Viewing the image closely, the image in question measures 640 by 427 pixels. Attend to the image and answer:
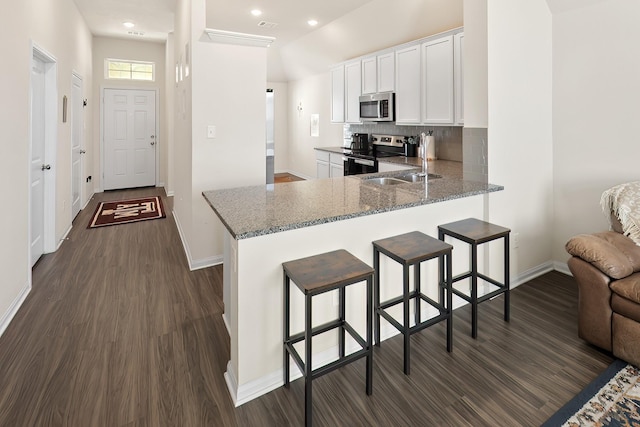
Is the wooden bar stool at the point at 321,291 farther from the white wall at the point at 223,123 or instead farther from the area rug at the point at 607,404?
the white wall at the point at 223,123

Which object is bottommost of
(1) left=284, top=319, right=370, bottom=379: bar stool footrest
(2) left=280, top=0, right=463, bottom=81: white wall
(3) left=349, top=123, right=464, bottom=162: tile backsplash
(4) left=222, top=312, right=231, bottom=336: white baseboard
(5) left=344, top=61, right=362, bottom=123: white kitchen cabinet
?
(4) left=222, top=312, right=231, bottom=336: white baseboard

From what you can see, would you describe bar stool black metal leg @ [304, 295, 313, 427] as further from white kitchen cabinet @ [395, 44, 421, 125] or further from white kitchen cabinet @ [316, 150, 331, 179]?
white kitchen cabinet @ [316, 150, 331, 179]

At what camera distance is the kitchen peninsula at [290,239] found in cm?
180

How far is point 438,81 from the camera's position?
413 cm

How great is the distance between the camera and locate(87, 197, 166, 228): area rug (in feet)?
17.3

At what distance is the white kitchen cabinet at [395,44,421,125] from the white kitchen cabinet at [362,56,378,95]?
49cm

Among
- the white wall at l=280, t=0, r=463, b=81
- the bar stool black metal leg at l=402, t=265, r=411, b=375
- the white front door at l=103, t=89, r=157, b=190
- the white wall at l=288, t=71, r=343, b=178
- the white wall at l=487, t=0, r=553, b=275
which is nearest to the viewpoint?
the bar stool black metal leg at l=402, t=265, r=411, b=375

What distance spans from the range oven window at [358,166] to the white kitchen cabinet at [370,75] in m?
1.04

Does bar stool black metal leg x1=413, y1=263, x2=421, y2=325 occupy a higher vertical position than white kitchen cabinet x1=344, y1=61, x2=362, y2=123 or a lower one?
lower

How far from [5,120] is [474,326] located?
11.6 feet

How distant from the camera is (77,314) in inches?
103

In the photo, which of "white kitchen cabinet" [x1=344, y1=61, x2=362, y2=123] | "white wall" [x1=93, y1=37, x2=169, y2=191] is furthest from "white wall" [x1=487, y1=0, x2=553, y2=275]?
"white wall" [x1=93, y1=37, x2=169, y2=191]

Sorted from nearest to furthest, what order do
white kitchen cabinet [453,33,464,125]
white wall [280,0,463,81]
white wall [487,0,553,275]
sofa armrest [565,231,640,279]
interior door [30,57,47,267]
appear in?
sofa armrest [565,231,640,279] < white wall [487,0,553,275] < interior door [30,57,47,267] < white kitchen cabinet [453,33,464,125] < white wall [280,0,463,81]

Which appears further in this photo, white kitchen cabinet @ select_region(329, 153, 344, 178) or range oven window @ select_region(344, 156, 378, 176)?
white kitchen cabinet @ select_region(329, 153, 344, 178)
